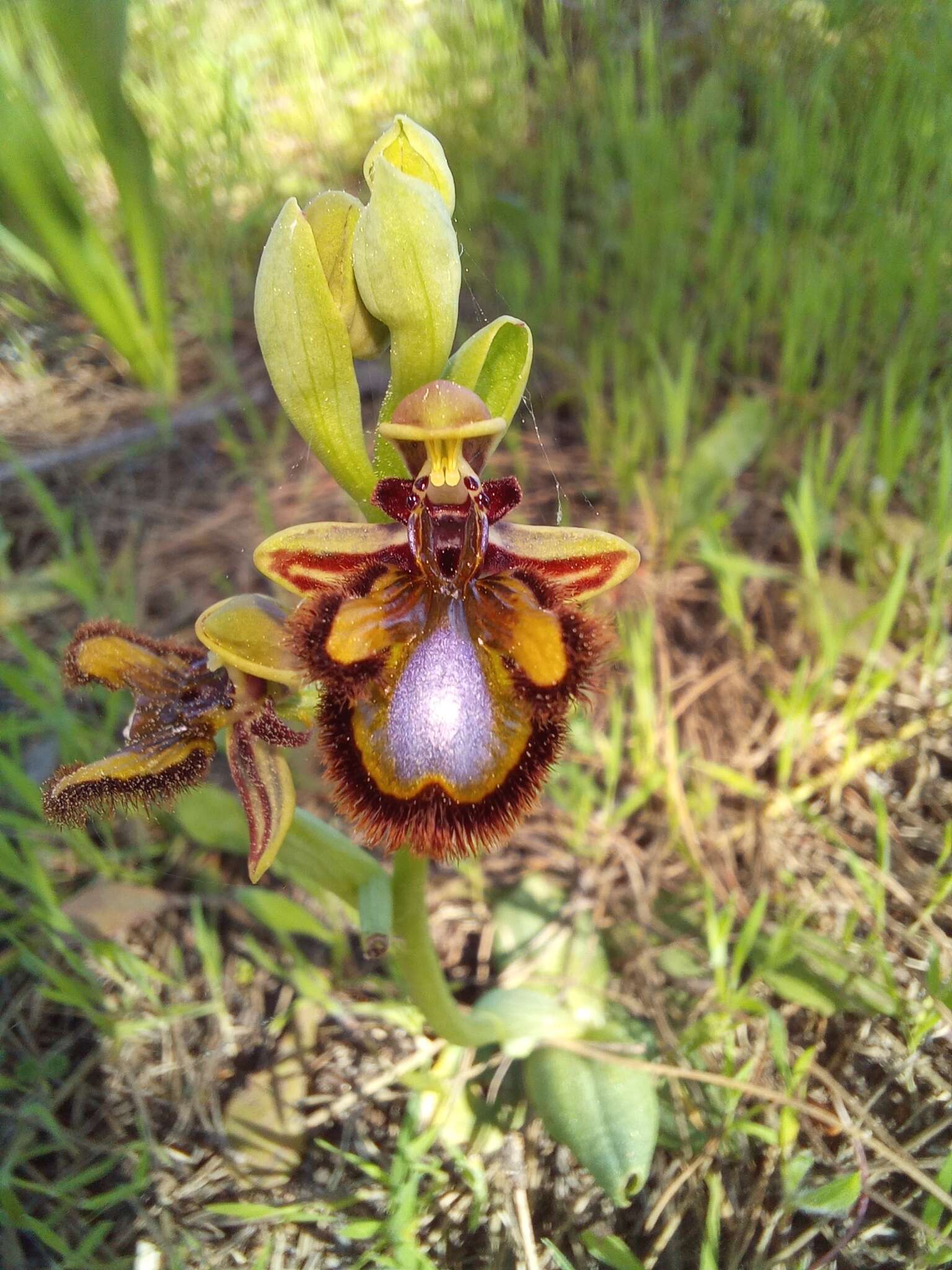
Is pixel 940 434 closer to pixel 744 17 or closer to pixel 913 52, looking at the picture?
pixel 913 52

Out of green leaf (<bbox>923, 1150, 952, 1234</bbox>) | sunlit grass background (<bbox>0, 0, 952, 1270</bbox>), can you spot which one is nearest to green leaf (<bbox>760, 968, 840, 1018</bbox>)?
sunlit grass background (<bbox>0, 0, 952, 1270</bbox>)

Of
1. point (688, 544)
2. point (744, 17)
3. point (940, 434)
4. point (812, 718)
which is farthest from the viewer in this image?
point (744, 17)

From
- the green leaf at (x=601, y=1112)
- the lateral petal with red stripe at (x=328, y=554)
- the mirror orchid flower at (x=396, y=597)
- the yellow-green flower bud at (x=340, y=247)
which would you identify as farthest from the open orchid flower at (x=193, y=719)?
the green leaf at (x=601, y=1112)

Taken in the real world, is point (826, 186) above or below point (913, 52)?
below

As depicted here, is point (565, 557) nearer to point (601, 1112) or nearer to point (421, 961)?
point (421, 961)

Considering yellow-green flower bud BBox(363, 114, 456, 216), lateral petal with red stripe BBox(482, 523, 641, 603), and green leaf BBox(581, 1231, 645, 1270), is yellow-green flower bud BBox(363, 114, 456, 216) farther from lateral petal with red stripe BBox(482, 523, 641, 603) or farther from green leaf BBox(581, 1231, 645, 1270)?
green leaf BBox(581, 1231, 645, 1270)

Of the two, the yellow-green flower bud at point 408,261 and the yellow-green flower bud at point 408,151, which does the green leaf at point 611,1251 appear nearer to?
the yellow-green flower bud at point 408,261

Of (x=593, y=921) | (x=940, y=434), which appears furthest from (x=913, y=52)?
(x=593, y=921)
